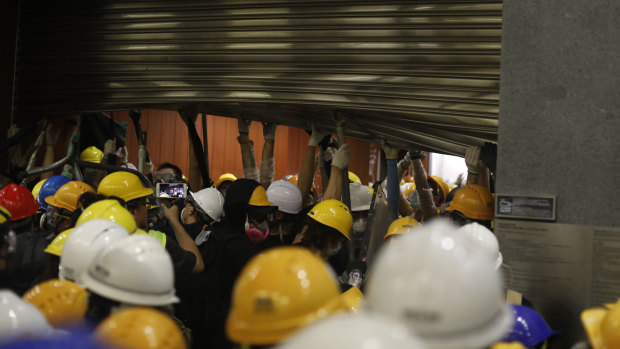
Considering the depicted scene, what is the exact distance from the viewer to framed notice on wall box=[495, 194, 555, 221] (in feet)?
11.0

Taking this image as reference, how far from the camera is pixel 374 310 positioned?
1639 millimetres

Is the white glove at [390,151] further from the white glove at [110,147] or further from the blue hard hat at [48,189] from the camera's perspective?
the blue hard hat at [48,189]

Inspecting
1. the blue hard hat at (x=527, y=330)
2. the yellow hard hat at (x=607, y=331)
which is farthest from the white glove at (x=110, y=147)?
the yellow hard hat at (x=607, y=331)

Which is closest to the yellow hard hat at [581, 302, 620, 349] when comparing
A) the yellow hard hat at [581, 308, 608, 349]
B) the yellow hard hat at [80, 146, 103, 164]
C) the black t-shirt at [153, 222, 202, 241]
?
the yellow hard hat at [581, 308, 608, 349]

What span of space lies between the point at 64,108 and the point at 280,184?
7.46 feet

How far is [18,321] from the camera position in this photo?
1.90 meters

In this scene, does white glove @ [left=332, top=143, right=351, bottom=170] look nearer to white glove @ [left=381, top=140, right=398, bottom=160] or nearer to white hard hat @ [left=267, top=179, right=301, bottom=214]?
white glove @ [left=381, top=140, right=398, bottom=160]

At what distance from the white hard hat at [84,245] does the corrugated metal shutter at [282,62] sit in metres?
2.24

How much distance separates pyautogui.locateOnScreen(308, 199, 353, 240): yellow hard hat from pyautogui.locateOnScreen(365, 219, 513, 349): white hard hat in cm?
233

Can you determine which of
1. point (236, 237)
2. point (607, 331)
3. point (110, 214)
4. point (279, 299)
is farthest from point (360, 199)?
point (279, 299)

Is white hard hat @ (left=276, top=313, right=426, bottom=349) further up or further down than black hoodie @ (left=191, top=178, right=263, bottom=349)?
further up

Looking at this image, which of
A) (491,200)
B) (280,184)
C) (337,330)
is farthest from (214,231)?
(337,330)

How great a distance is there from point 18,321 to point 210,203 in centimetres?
278

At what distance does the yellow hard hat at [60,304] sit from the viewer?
2354 mm
